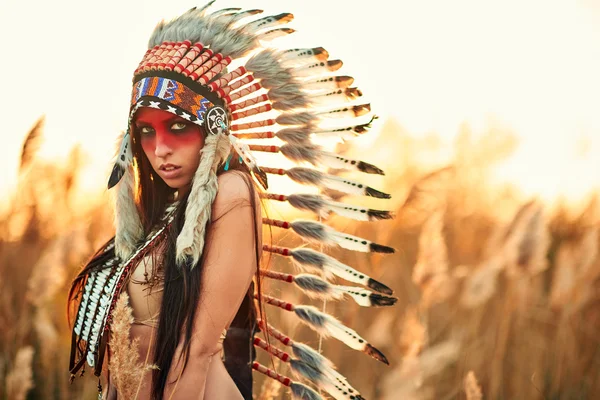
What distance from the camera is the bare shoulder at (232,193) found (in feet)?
6.99

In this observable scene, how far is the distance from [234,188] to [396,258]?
2.12 metres

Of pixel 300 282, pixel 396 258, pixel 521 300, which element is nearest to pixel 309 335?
pixel 396 258

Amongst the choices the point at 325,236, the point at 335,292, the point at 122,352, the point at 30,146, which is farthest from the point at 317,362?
the point at 30,146

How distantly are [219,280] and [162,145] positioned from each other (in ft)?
1.73

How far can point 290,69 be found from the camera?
2.49 metres

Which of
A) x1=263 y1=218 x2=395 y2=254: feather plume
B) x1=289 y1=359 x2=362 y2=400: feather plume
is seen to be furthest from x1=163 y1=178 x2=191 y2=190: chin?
x1=289 y1=359 x2=362 y2=400: feather plume

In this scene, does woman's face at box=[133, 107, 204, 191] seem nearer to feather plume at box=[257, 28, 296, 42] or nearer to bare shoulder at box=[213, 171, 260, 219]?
bare shoulder at box=[213, 171, 260, 219]

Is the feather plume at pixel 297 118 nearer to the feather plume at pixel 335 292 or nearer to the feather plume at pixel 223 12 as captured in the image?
the feather plume at pixel 223 12

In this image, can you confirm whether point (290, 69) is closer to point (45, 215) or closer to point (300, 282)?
point (300, 282)

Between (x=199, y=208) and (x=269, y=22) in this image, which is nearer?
(x=199, y=208)

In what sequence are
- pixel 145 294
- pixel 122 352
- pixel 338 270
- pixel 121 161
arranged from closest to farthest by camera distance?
pixel 122 352 → pixel 145 294 → pixel 121 161 → pixel 338 270

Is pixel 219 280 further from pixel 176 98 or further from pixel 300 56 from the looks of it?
pixel 300 56

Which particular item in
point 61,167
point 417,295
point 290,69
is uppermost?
point 290,69

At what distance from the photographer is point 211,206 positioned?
2.14m
